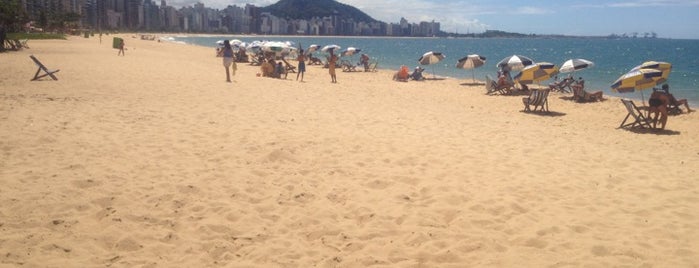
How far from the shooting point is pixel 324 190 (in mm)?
5230

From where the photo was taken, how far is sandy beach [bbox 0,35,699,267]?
12.4 ft

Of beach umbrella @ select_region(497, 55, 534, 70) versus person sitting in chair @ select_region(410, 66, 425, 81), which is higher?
beach umbrella @ select_region(497, 55, 534, 70)

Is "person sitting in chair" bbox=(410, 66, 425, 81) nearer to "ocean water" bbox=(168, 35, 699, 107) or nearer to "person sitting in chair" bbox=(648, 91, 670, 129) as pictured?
"ocean water" bbox=(168, 35, 699, 107)

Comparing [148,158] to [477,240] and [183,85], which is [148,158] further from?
[183,85]

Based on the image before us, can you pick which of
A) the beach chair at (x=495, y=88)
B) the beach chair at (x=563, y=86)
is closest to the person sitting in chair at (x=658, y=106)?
the beach chair at (x=495, y=88)

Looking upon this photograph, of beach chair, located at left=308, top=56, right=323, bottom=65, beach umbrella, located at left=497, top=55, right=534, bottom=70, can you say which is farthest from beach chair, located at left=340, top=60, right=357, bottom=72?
beach umbrella, located at left=497, top=55, right=534, bottom=70

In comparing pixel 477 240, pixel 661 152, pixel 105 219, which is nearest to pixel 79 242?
pixel 105 219

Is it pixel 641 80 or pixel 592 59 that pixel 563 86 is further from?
pixel 592 59

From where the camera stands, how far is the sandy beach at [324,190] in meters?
3.79

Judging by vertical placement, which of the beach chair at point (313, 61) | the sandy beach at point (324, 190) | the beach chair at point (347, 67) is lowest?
the sandy beach at point (324, 190)

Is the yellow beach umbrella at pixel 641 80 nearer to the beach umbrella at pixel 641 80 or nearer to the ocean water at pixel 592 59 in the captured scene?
the beach umbrella at pixel 641 80

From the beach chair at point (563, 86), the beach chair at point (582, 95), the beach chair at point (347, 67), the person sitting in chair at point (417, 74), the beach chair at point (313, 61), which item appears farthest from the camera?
the beach chair at point (313, 61)

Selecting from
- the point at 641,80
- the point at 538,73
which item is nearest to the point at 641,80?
the point at 641,80

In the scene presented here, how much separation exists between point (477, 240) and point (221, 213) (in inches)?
93.9
